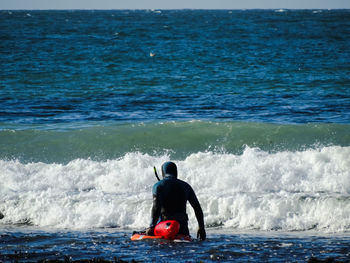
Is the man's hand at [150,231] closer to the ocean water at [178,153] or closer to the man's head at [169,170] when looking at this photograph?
the ocean water at [178,153]

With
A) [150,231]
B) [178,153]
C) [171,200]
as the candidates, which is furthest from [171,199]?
[178,153]

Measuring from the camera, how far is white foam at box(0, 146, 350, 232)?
35.1 ft

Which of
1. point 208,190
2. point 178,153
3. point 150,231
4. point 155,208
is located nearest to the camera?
point 155,208

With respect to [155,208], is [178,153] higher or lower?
lower

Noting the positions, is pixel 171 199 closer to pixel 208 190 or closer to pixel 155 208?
pixel 155 208

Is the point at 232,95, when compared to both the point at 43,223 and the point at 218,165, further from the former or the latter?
the point at 43,223

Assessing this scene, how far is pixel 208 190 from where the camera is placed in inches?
499

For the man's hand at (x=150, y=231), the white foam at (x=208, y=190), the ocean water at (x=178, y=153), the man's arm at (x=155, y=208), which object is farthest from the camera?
the white foam at (x=208, y=190)

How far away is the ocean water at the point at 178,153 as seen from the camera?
9.05 meters

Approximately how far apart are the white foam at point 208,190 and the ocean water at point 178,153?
3cm

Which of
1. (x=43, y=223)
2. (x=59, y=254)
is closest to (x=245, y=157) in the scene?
(x=43, y=223)

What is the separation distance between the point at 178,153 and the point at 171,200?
7.65 m

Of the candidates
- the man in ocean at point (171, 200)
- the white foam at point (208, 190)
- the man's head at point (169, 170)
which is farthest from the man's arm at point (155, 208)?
the white foam at point (208, 190)

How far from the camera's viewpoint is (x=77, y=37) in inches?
1956
